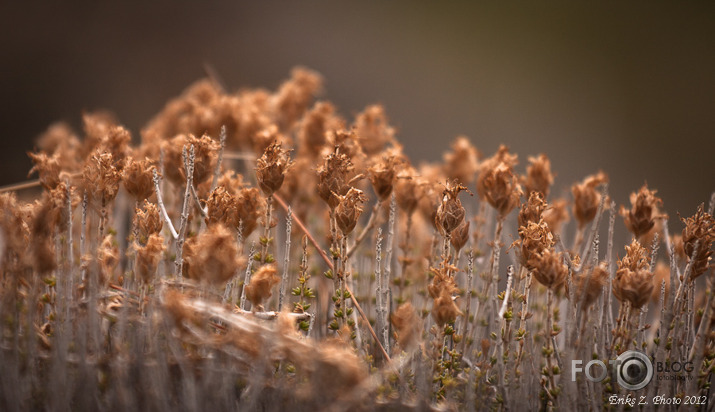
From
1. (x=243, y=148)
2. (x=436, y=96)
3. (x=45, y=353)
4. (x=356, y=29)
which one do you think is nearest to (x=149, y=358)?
(x=45, y=353)

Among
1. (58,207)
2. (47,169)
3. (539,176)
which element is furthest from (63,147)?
(539,176)

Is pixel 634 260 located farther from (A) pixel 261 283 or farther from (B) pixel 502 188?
(A) pixel 261 283

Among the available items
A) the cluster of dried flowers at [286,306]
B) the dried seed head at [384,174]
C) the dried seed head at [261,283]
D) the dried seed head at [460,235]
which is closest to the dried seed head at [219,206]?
the cluster of dried flowers at [286,306]

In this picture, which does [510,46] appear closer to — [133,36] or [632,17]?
[632,17]

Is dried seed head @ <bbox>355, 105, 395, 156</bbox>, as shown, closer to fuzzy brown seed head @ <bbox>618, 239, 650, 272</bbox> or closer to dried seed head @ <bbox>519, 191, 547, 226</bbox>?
dried seed head @ <bbox>519, 191, 547, 226</bbox>

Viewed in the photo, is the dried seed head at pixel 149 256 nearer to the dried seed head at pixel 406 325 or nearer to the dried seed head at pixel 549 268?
the dried seed head at pixel 406 325

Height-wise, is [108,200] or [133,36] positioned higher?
[133,36]

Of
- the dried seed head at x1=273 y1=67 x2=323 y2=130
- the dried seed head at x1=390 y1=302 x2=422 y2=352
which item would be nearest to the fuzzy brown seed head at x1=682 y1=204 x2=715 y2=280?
the dried seed head at x1=390 y1=302 x2=422 y2=352
